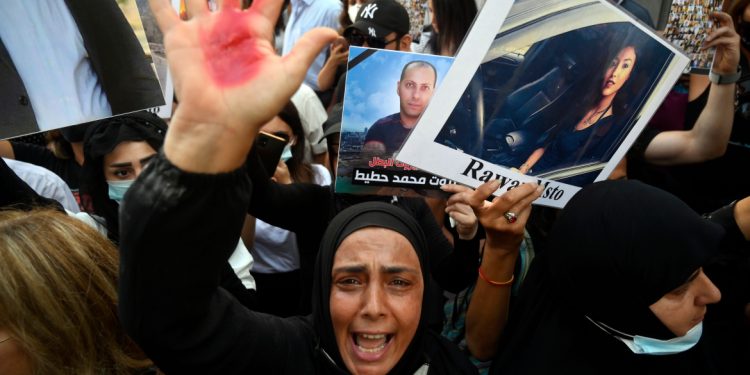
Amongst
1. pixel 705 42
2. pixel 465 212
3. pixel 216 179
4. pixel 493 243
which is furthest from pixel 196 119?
pixel 705 42

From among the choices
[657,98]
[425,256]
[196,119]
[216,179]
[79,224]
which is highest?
[196,119]

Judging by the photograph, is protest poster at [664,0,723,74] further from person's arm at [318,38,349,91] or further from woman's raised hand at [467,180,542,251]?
person's arm at [318,38,349,91]

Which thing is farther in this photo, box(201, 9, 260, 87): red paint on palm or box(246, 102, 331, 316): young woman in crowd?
box(246, 102, 331, 316): young woman in crowd

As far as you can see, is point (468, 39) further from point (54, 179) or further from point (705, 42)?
point (54, 179)

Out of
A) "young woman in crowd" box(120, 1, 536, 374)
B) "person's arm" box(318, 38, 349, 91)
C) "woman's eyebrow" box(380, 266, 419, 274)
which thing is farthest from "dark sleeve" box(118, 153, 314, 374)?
"person's arm" box(318, 38, 349, 91)

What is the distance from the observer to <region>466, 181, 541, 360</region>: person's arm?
1745 millimetres

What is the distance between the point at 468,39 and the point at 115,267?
1270mm

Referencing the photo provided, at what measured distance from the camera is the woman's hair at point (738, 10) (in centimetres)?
248

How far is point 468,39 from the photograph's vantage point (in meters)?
1.52

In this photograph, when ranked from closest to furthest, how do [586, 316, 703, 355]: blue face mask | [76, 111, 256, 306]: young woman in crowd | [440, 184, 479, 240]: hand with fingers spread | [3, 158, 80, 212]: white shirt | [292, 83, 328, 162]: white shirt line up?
[586, 316, 703, 355]: blue face mask, [440, 184, 479, 240]: hand with fingers spread, [76, 111, 256, 306]: young woman in crowd, [3, 158, 80, 212]: white shirt, [292, 83, 328, 162]: white shirt

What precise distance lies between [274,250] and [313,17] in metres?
3.02

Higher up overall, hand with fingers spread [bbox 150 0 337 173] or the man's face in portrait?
hand with fingers spread [bbox 150 0 337 173]

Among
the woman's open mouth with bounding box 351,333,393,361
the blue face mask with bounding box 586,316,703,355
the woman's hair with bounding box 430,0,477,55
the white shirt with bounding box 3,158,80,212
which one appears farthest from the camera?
the woman's hair with bounding box 430,0,477,55

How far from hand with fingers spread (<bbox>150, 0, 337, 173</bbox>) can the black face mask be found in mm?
2385
